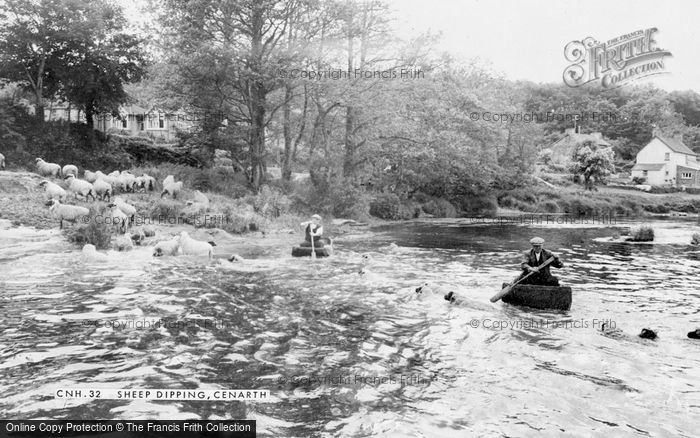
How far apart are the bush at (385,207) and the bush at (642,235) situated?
746 inches

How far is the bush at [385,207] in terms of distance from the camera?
44.6 m

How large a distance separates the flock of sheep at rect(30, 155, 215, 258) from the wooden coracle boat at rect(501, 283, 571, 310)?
→ 11187 millimetres

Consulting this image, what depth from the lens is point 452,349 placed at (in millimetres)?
10133

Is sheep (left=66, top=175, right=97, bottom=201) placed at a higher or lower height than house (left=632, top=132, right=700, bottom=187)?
lower

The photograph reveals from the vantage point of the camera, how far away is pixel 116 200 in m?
24.5

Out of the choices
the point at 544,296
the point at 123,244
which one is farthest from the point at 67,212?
the point at 544,296

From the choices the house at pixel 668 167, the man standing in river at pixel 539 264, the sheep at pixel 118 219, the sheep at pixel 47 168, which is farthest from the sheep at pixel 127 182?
the house at pixel 668 167

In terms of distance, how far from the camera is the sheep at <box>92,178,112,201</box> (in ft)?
86.9

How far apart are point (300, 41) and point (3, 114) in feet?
61.8

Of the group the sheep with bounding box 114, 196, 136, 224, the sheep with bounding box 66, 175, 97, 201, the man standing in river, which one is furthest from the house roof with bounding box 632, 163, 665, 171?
the sheep with bounding box 66, 175, 97, 201

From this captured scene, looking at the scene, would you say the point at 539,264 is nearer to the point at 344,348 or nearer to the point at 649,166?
the point at 344,348

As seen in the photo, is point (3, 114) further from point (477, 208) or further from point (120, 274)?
point (477, 208)

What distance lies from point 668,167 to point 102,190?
302 ft

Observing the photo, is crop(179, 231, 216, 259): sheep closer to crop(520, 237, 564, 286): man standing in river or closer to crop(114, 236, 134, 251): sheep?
crop(114, 236, 134, 251): sheep
